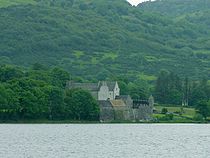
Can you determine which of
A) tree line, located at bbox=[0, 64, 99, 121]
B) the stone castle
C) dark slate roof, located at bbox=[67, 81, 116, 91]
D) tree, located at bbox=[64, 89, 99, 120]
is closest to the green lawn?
the stone castle

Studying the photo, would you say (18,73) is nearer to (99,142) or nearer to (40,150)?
(99,142)

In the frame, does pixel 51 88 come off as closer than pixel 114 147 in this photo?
No

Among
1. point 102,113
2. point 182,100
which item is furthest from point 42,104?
point 182,100

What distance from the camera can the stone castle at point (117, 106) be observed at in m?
148

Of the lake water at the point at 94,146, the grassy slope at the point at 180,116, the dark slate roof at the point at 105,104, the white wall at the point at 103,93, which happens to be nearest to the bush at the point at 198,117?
the grassy slope at the point at 180,116

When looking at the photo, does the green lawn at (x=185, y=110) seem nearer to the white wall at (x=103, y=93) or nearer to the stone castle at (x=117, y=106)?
the stone castle at (x=117, y=106)

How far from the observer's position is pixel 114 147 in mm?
78062

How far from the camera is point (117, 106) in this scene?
5969 inches

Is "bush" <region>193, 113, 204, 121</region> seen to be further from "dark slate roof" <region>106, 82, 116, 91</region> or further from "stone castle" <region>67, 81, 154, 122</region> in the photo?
"dark slate roof" <region>106, 82, 116, 91</region>

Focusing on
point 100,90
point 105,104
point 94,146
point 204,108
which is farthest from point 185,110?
point 94,146

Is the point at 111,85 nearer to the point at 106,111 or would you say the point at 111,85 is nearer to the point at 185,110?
the point at 185,110

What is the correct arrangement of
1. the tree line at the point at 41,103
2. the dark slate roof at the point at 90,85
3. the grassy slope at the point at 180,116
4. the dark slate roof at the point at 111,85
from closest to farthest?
1. the tree line at the point at 41,103
2. the grassy slope at the point at 180,116
3. the dark slate roof at the point at 90,85
4. the dark slate roof at the point at 111,85

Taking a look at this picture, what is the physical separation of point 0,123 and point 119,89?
2594 inches

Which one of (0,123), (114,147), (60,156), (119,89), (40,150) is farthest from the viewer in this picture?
(119,89)
